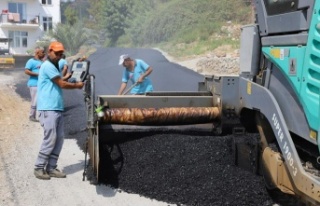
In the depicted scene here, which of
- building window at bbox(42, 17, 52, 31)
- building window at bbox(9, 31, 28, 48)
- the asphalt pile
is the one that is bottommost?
building window at bbox(9, 31, 28, 48)

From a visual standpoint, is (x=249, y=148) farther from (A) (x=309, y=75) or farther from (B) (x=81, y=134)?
(B) (x=81, y=134)

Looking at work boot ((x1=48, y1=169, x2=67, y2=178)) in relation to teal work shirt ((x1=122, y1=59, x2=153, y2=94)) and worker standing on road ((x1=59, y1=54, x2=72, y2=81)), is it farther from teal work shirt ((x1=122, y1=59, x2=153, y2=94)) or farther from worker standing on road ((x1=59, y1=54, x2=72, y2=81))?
teal work shirt ((x1=122, y1=59, x2=153, y2=94))

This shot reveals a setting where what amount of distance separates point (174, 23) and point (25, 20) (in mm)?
16182

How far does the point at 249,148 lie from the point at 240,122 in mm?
547

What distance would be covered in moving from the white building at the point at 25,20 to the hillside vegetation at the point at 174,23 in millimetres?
4032

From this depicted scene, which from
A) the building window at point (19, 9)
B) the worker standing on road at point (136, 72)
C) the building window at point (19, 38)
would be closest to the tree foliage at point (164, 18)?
the building window at point (19, 38)

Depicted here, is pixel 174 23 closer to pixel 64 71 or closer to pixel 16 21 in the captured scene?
pixel 16 21

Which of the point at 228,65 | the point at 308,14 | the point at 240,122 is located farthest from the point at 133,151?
the point at 228,65

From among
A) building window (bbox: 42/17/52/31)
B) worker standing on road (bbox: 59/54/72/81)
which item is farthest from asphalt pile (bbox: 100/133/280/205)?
building window (bbox: 42/17/52/31)

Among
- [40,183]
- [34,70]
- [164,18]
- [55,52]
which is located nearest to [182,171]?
[40,183]

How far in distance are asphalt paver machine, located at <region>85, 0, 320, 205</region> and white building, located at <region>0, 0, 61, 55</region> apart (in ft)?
132

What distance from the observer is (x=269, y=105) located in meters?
3.64

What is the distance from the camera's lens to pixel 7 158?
6109mm

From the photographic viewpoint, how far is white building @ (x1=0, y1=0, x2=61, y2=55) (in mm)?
43219
